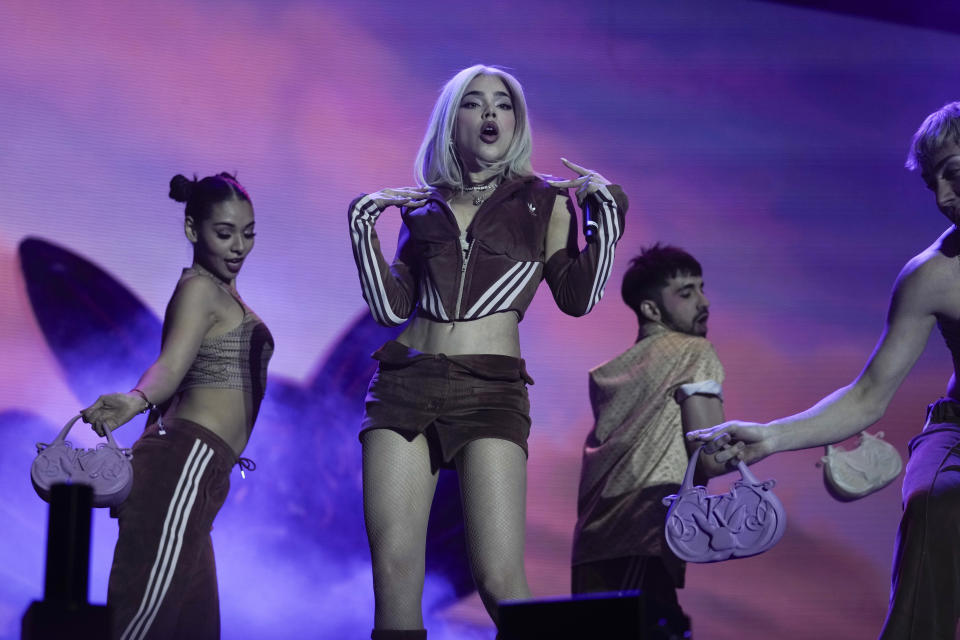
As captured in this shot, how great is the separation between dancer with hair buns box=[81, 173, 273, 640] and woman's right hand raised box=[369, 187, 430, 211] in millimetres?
938

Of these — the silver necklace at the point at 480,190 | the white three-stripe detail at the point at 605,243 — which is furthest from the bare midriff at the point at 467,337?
the silver necklace at the point at 480,190

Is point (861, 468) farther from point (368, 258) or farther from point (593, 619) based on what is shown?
point (593, 619)

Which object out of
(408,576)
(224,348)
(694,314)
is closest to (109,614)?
(408,576)

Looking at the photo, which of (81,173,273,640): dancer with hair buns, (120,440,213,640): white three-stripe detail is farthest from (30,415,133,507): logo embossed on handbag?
(120,440,213,640): white three-stripe detail

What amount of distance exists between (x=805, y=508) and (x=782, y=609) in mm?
375

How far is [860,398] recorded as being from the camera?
294 centimetres

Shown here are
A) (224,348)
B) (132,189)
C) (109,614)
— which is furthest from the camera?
(132,189)

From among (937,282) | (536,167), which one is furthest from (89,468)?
(937,282)

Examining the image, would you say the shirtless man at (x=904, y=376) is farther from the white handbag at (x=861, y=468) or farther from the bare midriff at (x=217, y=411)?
the bare midriff at (x=217, y=411)

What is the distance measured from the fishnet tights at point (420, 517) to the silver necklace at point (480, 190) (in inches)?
27.7

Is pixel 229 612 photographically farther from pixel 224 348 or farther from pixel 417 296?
pixel 417 296

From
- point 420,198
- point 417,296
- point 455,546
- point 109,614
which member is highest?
point 420,198

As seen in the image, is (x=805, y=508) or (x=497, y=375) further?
(x=805, y=508)

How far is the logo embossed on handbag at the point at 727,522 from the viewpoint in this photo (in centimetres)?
282
